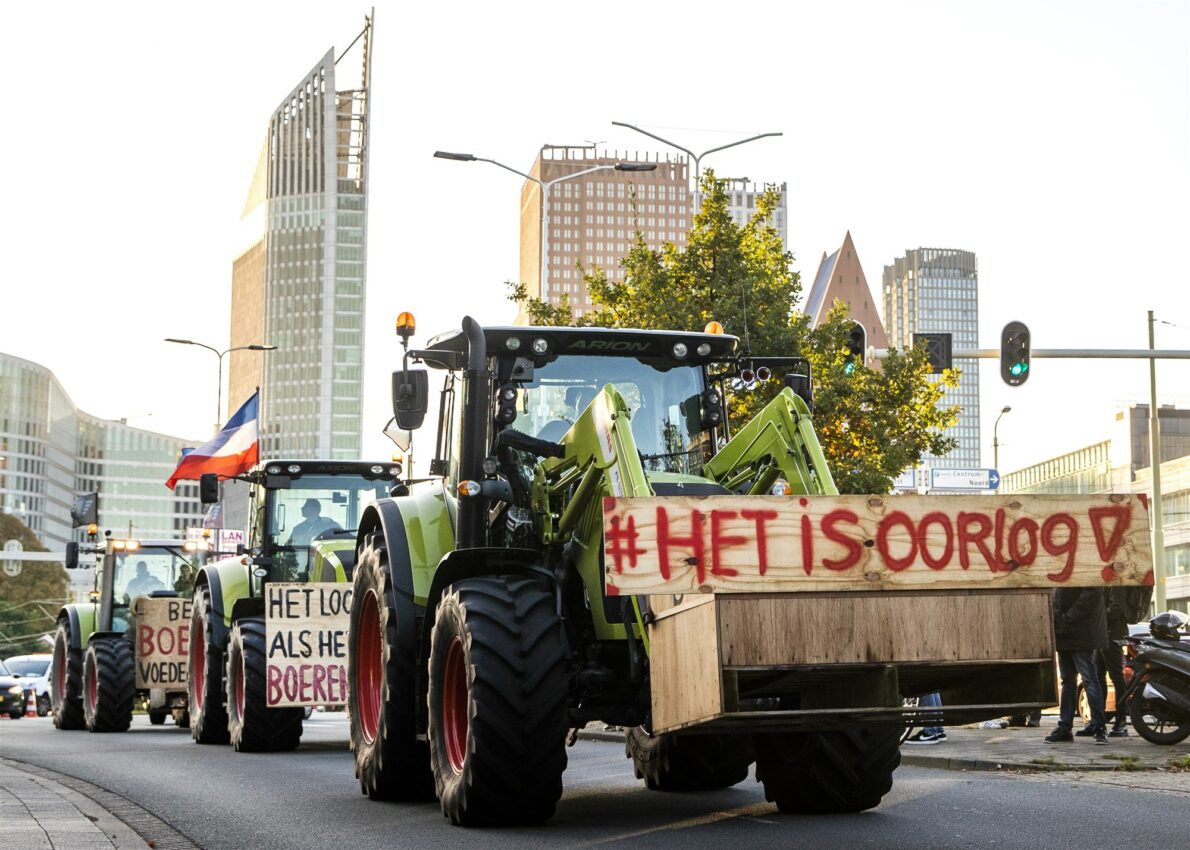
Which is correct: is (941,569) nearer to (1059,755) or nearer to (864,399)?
(1059,755)

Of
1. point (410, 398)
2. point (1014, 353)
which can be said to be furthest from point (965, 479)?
point (410, 398)

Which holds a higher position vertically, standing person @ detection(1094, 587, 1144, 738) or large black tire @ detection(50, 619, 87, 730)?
standing person @ detection(1094, 587, 1144, 738)

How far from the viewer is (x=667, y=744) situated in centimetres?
1173

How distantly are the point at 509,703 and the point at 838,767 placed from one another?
2.15 m

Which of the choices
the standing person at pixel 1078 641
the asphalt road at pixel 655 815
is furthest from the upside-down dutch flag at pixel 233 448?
the standing person at pixel 1078 641

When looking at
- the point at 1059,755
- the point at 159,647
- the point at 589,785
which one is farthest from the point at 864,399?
the point at 589,785

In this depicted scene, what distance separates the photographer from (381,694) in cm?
1115

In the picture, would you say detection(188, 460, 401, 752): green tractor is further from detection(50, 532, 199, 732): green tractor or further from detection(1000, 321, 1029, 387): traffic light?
detection(1000, 321, 1029, 387): traffic light

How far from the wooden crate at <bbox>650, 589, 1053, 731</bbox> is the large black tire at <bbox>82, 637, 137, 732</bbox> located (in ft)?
54.2

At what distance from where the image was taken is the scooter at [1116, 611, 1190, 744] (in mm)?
15930

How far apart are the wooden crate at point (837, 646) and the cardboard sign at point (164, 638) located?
48.3 feet

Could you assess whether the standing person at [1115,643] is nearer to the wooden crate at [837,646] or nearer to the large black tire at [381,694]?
the large black tire at [381,694]

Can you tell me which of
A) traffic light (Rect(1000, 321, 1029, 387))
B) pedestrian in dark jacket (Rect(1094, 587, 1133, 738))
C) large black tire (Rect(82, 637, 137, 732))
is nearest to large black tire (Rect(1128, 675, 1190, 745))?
pedestrian in dark jacket (Rect(1094, 587, 1133, 738))

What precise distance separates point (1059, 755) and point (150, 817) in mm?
7518
